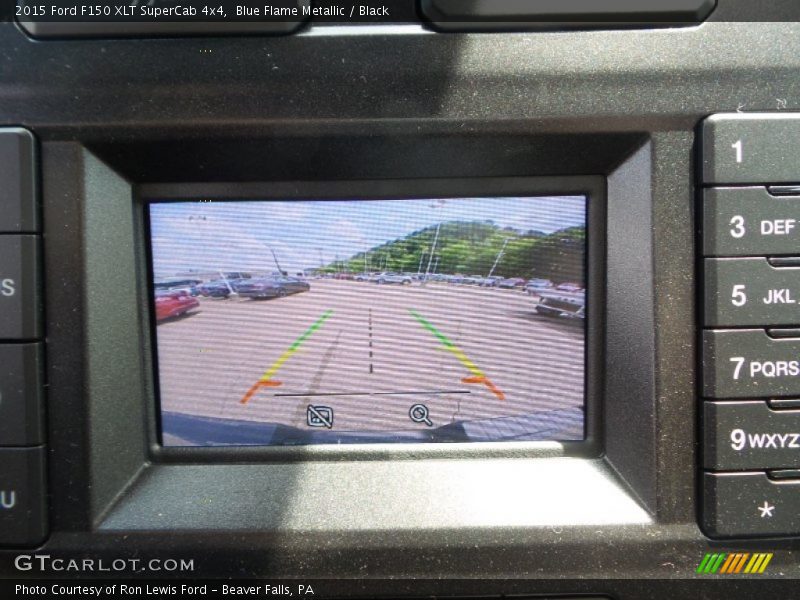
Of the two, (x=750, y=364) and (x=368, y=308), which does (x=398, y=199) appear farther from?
(x=750, y=364)

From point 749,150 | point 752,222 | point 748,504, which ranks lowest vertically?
point 748,504

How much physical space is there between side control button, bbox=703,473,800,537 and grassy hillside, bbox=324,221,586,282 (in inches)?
16.6

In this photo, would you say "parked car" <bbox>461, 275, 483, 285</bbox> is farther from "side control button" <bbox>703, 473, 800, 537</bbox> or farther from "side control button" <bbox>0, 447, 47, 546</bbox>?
"side control button" <bbox>0, 447, 47, 546</bbox>

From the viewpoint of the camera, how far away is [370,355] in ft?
3.39

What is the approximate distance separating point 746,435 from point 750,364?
105 mm

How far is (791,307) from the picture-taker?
92 cm

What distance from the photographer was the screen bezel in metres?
1.03

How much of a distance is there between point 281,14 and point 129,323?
532 mm

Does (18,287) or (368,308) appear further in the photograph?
(368,308)

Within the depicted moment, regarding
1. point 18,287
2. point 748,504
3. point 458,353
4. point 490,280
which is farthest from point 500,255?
point 18,287

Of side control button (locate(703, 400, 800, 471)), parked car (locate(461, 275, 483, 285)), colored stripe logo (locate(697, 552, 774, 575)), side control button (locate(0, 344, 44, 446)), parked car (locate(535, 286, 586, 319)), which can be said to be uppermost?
parked car (locate(461, 275, 483, 285))

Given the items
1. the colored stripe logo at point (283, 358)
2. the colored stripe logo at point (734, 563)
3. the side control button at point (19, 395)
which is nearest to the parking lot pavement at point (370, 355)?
the colored stripe logo at point (283, 358)

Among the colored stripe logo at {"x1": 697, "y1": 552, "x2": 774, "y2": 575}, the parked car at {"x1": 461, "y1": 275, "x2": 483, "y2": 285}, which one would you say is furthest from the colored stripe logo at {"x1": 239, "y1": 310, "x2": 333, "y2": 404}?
the colored stripe logo at {"x1": 697, "y1": 552, "x2": 774, "y2": 575}

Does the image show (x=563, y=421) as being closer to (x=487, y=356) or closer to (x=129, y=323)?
(x=487, y=356)
